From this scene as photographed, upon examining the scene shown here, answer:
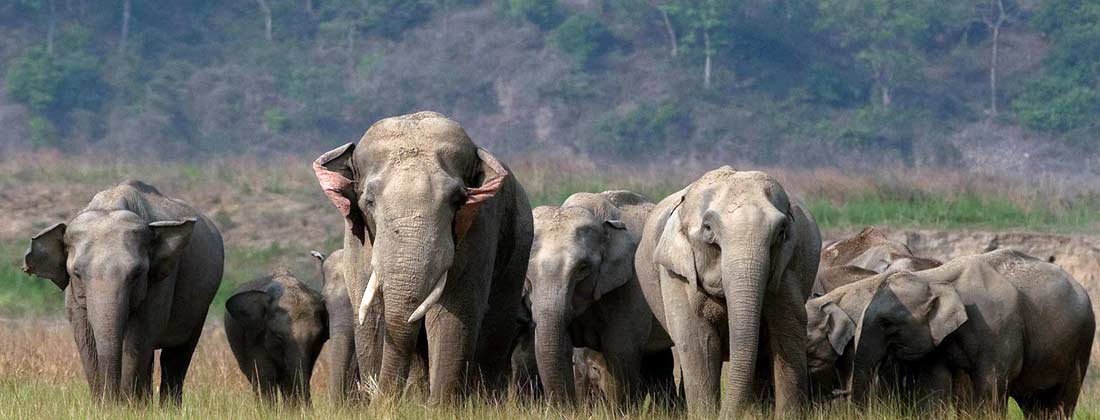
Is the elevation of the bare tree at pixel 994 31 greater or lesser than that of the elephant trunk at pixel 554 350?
lesser

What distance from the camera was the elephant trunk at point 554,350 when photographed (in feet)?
41.5

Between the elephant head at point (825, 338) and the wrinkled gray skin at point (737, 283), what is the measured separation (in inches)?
43.6

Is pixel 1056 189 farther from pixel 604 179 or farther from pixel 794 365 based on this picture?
pixel 794 365

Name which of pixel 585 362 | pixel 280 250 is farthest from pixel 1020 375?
pixel 280 250

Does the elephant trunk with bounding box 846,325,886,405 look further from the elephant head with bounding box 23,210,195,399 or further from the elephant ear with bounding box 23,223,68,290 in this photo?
the elephant ear with bounding box 23,223,68,290

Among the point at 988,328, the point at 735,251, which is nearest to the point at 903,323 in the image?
the point at 988,328

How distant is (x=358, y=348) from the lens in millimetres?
10156

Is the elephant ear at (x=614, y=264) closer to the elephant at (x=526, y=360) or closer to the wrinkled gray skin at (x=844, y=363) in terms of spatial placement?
the elephant at (x=526, y=360)

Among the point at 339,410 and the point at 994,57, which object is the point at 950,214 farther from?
the point at 994,57

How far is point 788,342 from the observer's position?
10.6 meters

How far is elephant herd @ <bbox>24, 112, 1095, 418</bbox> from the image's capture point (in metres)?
9.65

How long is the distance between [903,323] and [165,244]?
4473mm

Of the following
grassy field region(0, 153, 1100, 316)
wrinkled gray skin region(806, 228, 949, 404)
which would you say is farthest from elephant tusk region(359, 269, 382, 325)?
grassy field region(0, 153, 1100, 316)

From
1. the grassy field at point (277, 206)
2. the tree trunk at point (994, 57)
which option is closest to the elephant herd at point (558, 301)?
the grassy field at point (277, 206)
